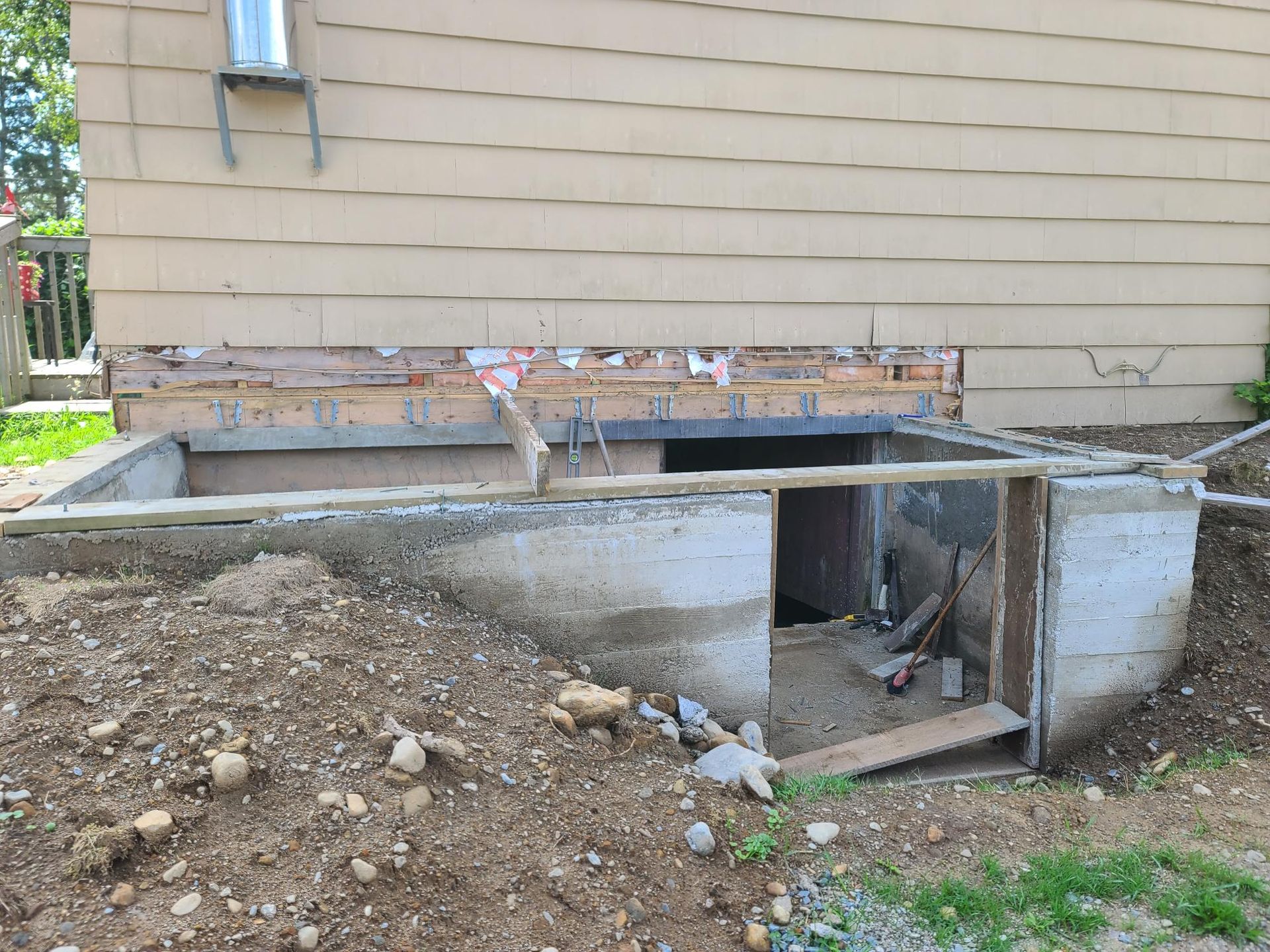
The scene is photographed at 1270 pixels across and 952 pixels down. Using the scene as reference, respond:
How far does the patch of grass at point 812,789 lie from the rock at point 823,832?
0.58 feet

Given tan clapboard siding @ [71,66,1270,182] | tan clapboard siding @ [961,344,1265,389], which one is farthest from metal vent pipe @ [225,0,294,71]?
tan clapboard siding @ [961,344,1265,389]

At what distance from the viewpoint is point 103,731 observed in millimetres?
2465

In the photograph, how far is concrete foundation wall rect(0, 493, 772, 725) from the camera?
3441 mm

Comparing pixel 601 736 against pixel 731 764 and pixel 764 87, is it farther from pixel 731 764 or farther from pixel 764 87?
pixel 764 87

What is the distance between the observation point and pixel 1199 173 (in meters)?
5.99

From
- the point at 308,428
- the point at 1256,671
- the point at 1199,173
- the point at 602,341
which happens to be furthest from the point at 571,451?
the point at 1199,173

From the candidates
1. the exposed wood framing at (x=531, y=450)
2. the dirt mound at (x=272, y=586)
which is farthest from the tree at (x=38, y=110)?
the dirt mound at (x=272, y=586)

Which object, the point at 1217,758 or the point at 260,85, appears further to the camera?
the point at 260,85

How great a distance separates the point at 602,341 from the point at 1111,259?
3567 mm

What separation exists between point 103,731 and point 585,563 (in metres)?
1.92

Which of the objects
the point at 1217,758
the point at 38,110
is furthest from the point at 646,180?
the point at 38,110

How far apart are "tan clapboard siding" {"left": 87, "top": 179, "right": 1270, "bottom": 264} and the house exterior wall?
0.01 metres

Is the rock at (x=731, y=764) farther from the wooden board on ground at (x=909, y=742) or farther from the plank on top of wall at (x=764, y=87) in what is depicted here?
the plank on top of wall at (x=764, y=87)

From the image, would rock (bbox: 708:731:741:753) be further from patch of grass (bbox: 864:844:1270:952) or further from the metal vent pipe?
the metal vent pipe
